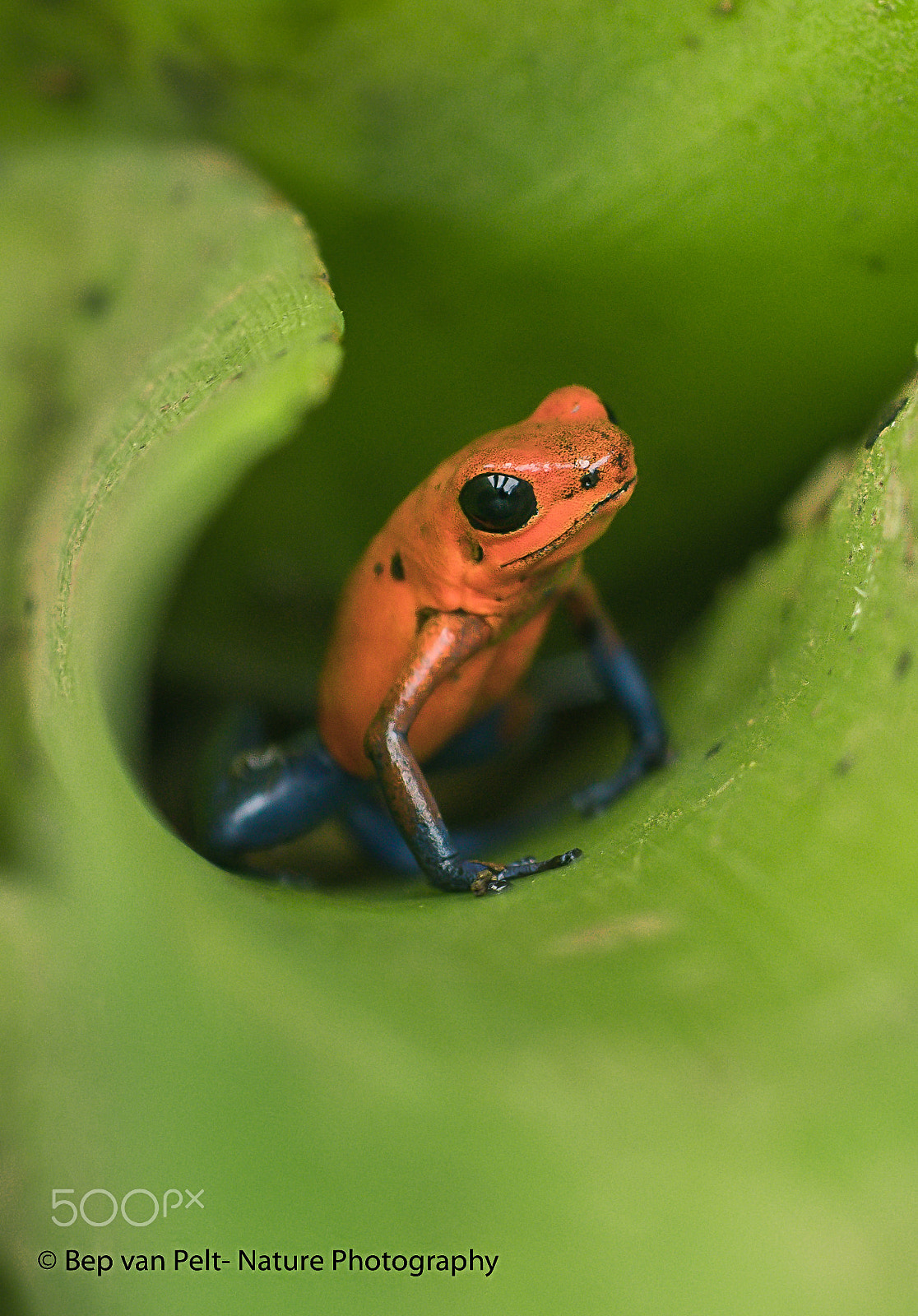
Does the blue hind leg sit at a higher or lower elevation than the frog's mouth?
lower

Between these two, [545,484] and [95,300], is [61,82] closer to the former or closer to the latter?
[95,300]

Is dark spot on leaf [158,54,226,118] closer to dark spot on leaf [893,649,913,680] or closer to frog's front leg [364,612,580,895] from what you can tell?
frog's front leg [364,612,580,895]

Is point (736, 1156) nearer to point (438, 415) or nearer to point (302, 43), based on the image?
point (438, 415)

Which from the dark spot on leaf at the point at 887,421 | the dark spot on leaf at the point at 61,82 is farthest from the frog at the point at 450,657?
the dark spot on leaf at the point at 61,82

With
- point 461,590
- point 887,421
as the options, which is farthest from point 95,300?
point 887,421

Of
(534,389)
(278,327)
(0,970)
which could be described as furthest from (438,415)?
(0,970)

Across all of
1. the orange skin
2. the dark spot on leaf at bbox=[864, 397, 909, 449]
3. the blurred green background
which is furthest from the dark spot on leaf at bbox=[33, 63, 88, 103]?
the dark spot on leaf at bbox=[864, 397, 909, 449]

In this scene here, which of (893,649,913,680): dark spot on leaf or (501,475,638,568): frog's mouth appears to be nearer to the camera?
(893,649,913,680): dark spot on leaf
